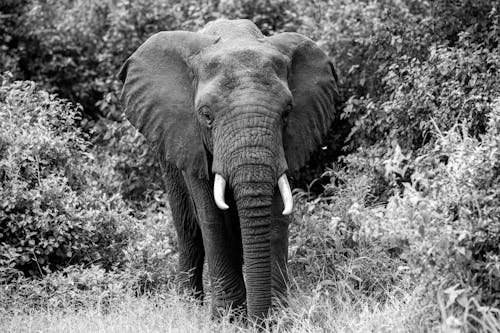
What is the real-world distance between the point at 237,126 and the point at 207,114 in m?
0.35

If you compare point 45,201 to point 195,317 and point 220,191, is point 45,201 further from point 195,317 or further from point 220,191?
point 220,191

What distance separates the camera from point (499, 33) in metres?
8.72

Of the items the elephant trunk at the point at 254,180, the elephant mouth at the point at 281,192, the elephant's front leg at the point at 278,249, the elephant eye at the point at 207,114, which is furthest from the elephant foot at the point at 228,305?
the elephant eye at the point at 207,114

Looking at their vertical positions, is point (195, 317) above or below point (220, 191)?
below

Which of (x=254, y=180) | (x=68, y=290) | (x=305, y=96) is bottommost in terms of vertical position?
(x=68, y=290)

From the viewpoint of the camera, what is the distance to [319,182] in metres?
10.5

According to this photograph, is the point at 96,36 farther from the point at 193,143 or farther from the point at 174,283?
the point at 193,143

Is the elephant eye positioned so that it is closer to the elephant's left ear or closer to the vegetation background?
the elephant's left ear

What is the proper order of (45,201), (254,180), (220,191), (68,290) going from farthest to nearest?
1. (45,201)
2. (68,290)
3. (220,191)
4. (254,180)

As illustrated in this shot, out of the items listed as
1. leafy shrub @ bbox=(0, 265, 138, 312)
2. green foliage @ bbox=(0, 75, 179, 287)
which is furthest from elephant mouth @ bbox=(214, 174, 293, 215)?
green foliage @ bbox=(0, 75, 179, 287)

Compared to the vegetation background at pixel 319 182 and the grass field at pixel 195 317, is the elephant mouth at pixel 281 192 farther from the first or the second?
the grass field at pixel 195 317

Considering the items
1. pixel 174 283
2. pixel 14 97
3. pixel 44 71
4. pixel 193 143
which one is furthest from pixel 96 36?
pixel 193 143

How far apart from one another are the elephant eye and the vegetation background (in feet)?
3.96

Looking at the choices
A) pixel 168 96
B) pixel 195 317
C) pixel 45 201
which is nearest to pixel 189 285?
pixel 195 317
